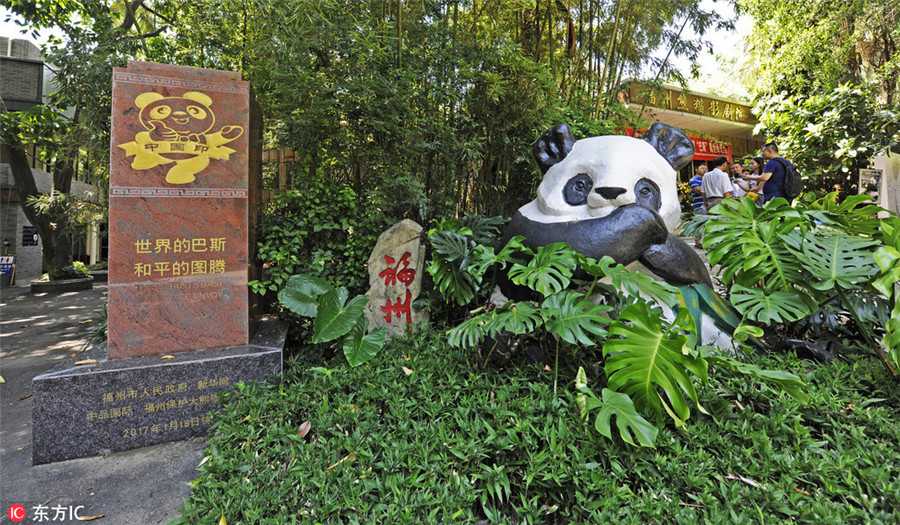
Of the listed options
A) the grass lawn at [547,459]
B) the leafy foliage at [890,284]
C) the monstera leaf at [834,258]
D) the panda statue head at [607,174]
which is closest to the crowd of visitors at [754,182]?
the panda statue head at [607,174]

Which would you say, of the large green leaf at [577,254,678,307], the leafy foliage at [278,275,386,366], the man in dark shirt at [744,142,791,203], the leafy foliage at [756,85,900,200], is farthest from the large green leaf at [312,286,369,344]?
the leafy foliage at [756,85,900,200]

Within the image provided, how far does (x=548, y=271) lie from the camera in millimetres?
2324

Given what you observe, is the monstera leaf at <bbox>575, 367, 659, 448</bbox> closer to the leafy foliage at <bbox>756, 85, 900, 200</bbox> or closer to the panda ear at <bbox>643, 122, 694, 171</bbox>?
the panda ear at <bbox>643, 122, 694, 171</bbox>

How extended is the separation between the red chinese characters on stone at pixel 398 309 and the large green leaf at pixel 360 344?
0.62 meters

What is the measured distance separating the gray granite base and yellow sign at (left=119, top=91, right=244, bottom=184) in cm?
133

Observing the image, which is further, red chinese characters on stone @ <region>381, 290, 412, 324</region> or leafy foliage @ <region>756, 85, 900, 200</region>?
leafy foliage @ <region>756, 85, 900, 200</region>

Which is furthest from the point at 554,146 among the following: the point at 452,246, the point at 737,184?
the point at 737,184

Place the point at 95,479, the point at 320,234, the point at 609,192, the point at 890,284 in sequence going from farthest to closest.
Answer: the point at 320,234 → the point at 609,192 → the point at 95,479 → the point at 890,284

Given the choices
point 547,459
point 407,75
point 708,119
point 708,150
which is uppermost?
point 708,119

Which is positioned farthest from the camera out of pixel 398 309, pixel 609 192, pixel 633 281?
pixel 398 309

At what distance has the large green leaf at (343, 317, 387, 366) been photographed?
9.32ft

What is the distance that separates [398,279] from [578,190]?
1.65 meters

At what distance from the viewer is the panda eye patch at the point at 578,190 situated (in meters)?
2.90

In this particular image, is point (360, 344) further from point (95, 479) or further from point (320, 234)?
point (95, 479)
